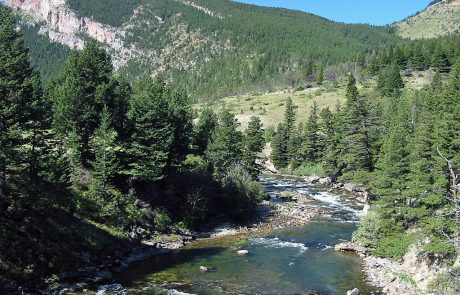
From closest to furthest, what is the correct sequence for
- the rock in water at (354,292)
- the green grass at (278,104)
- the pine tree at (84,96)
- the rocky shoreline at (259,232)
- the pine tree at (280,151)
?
the rock in water at (354,292)
the rocky shoreline at (259,232)
the pine tree at (84,96)
the pine tree at (280,151)
the green grass at (278,104)

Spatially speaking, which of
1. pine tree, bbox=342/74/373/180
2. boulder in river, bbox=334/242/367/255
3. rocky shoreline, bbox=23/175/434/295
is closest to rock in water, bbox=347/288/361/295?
rocky shoreline, bbox=23/175/434/295

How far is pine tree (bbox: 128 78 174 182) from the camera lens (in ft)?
180

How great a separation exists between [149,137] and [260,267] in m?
21.5

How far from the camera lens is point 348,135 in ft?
302

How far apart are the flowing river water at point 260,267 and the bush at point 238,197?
6.23m

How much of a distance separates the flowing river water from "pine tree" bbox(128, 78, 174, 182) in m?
10.3

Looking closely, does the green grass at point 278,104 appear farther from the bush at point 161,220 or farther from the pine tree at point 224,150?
the bush at point 161,220

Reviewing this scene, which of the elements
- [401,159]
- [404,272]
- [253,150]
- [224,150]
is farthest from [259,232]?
[253,150]

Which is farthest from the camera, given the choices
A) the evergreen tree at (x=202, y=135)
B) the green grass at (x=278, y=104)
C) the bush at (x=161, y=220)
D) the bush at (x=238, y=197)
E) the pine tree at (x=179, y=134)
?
the green grass at (x=278, y=104)

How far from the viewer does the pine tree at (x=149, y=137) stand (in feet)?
180

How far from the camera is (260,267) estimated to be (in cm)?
4322

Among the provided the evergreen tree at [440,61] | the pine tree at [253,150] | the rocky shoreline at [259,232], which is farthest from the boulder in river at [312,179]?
the evergreen tree at [440,61]

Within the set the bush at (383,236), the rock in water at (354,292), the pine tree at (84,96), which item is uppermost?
the pine tree at (84,96)

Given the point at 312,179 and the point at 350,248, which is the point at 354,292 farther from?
the point at 312,179
